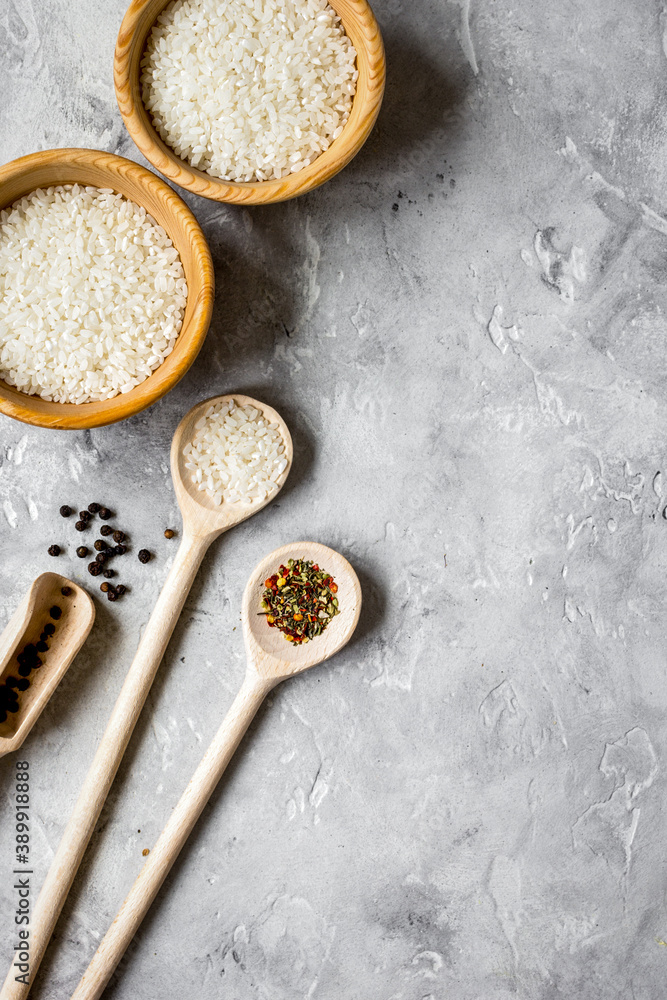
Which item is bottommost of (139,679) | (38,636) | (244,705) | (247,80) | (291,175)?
(244,705)

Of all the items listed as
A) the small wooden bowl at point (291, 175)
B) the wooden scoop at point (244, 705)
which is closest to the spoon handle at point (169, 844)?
the wooden scoop at point (244, 705)

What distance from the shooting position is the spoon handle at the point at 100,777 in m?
1.35

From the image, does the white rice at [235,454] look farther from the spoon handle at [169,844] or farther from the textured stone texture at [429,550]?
the spoon handle at [169,844]

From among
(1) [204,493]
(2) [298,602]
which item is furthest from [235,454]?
(2) [298,602]

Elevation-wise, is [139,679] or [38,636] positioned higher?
[38,636]

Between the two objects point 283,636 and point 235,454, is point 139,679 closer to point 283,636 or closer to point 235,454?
point 283,636

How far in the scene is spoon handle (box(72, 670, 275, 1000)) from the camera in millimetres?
1350

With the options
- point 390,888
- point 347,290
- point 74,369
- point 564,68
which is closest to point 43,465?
point 74,369

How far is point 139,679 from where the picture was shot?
4.43ft

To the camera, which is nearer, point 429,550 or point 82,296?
point 82,296

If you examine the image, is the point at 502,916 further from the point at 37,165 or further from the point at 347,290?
the point at 37,165

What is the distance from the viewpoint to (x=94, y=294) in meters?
1.20

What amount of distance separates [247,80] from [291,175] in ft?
0.55

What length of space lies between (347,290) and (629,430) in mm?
665
